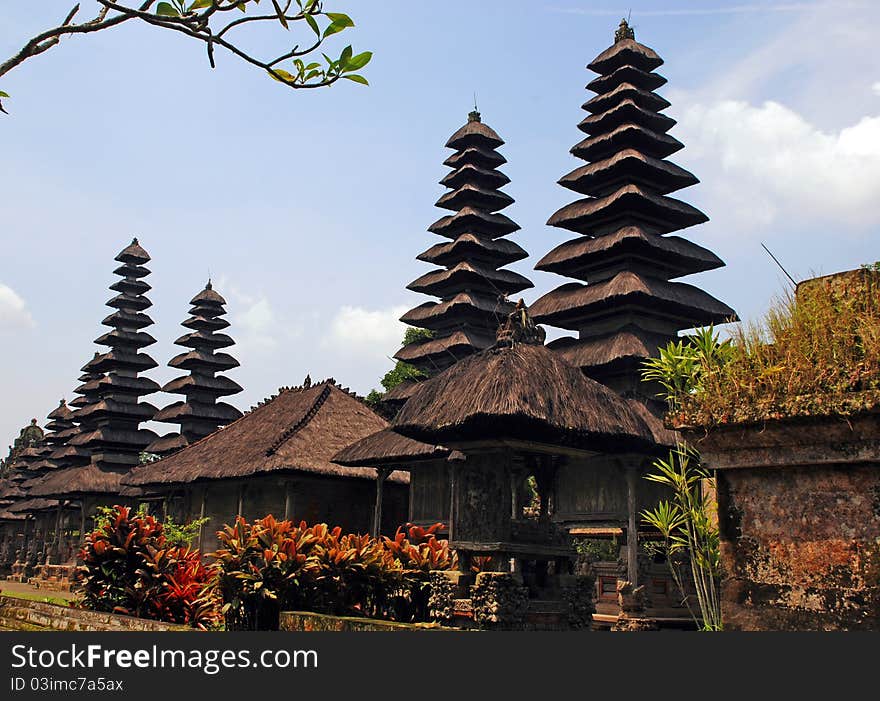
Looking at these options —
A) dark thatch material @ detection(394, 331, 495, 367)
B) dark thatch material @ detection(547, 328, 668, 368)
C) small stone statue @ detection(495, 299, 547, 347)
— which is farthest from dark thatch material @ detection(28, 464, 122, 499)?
small stone statue @ detection(495, 299, 547, 347)

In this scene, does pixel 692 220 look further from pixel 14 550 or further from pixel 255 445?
pixel 14 550

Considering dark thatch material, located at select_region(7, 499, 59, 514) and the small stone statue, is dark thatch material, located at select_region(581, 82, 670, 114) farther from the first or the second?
dark thatch material, located at select_region(7, 499, 59, 514)

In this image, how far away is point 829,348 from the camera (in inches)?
176

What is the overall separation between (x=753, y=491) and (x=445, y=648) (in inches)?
75.7

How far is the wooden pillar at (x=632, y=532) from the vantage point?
1798cm

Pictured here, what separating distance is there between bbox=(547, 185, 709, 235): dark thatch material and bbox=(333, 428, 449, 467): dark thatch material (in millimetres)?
8980

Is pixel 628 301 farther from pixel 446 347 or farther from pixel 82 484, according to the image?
pixel 82 484

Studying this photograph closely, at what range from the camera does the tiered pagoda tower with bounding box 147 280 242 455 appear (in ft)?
134

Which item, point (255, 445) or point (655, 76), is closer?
point (255, 445)

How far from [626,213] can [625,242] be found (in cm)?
160

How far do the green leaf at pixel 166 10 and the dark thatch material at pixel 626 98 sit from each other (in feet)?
78.7

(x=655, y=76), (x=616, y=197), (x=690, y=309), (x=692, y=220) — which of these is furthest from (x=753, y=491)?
(x=655, y=76)

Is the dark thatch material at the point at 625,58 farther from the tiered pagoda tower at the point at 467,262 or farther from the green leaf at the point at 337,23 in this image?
the green leaf at the point at 337,23

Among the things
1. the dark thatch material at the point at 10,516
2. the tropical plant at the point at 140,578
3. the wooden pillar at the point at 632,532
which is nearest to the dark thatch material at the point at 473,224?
the wooden pillar at the point at 632,532
